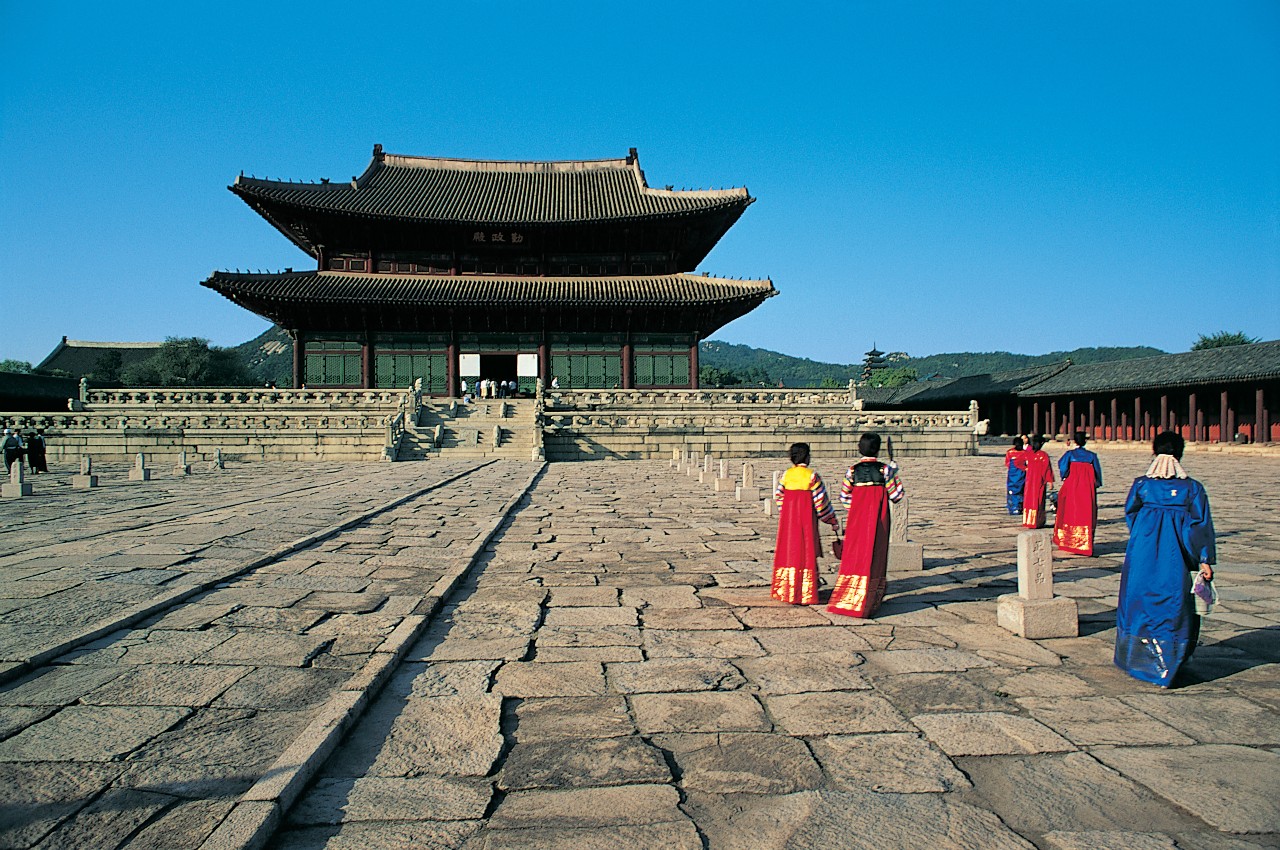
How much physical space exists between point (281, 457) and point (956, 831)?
21965 mm

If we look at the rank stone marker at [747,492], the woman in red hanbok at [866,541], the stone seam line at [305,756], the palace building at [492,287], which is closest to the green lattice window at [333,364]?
the palace building at [492,287]

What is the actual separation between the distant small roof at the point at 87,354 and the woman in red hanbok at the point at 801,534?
61.7 metres

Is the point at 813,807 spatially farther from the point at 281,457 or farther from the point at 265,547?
the point at 281,457

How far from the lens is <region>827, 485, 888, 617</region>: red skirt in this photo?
199 inches

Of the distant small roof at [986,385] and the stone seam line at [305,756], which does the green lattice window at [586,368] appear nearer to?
the distant small roof at [986,385]

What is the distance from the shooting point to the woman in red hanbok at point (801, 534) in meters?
5.30

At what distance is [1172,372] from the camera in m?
27.1

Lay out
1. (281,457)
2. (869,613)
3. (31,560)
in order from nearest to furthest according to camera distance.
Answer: (869,613), (31,560), (281,457)

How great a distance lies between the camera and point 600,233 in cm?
2992

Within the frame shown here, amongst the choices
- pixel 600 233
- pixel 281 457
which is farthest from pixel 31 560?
pixel 600 233

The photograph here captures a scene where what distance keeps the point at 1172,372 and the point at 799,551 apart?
29.3 meters

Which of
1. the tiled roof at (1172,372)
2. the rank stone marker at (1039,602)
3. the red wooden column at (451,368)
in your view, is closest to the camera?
the rank stone marker at (1039,602)

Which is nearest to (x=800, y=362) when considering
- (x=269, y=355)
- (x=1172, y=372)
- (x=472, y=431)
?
(x=269, y=355)

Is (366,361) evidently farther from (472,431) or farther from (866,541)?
(866,541)
